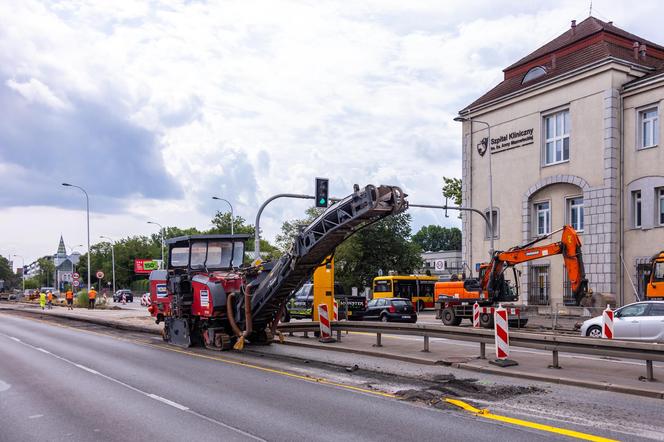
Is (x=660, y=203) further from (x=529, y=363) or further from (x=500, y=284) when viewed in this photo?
(x=529, y=363)

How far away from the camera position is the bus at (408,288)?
43469mm

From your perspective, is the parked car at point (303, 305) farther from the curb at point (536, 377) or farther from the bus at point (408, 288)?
the bus at point (408, 288)

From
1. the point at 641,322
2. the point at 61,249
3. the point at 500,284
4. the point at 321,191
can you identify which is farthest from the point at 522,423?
the point at 61,249

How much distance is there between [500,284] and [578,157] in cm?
1207

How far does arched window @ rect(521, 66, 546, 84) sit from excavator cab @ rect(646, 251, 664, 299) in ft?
56.7

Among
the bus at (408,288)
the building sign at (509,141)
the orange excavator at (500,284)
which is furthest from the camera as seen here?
the bus at (408,288)

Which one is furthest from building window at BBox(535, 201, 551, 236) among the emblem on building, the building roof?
the building roof

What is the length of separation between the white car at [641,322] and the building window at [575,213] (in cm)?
1668

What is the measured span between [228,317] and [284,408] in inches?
304

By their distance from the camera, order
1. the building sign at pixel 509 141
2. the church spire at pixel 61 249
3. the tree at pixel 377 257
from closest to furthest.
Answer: the building sign at pixel 509 141 < the tree at pixel 377 257 < the church spire at pixel 61 249

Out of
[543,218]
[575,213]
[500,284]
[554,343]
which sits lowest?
[554,343]

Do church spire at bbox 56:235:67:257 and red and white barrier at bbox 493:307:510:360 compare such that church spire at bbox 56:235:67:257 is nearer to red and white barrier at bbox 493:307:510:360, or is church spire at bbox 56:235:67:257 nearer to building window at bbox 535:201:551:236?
building window at bbox 535:201:551:236

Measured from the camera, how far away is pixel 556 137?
113ft

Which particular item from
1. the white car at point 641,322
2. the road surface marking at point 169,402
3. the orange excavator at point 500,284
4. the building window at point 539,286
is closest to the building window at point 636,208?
the building window at point 539,286
